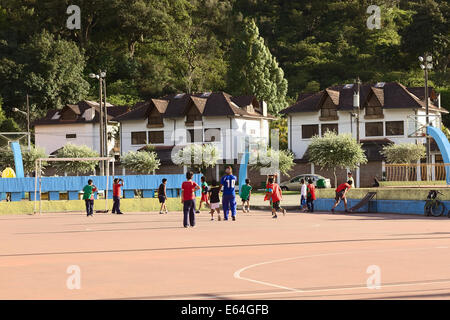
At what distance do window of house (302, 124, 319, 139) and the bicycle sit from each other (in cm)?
4265

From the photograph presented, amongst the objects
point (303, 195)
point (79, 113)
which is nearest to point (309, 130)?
point (79, 113)

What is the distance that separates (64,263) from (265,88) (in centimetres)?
7217

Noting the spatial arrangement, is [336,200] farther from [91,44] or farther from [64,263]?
[91,44]

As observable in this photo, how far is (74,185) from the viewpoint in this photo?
38.1m

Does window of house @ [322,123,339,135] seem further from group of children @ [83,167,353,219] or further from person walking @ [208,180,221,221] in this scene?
person walking @ [208,180,221,221]

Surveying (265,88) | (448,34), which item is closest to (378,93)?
(265,88)

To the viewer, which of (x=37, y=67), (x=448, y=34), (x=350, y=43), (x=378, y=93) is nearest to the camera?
(x=378, y=93)

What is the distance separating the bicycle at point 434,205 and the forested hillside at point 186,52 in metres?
56.2

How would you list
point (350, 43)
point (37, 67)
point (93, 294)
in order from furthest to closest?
1. point (350, 43)
2. point (37, 67)
3. point (93, 294)

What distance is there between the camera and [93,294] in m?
9.60

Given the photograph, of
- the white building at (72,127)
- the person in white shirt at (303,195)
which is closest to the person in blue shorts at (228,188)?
the person in white shirt at (303,195)

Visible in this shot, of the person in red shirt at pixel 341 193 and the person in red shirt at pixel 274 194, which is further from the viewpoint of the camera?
the person in red shirt at pixel 341 193

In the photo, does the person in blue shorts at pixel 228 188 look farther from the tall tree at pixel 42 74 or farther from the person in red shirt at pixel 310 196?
the tall tree at pixel 42 74

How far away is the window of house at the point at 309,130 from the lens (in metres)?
71.2
